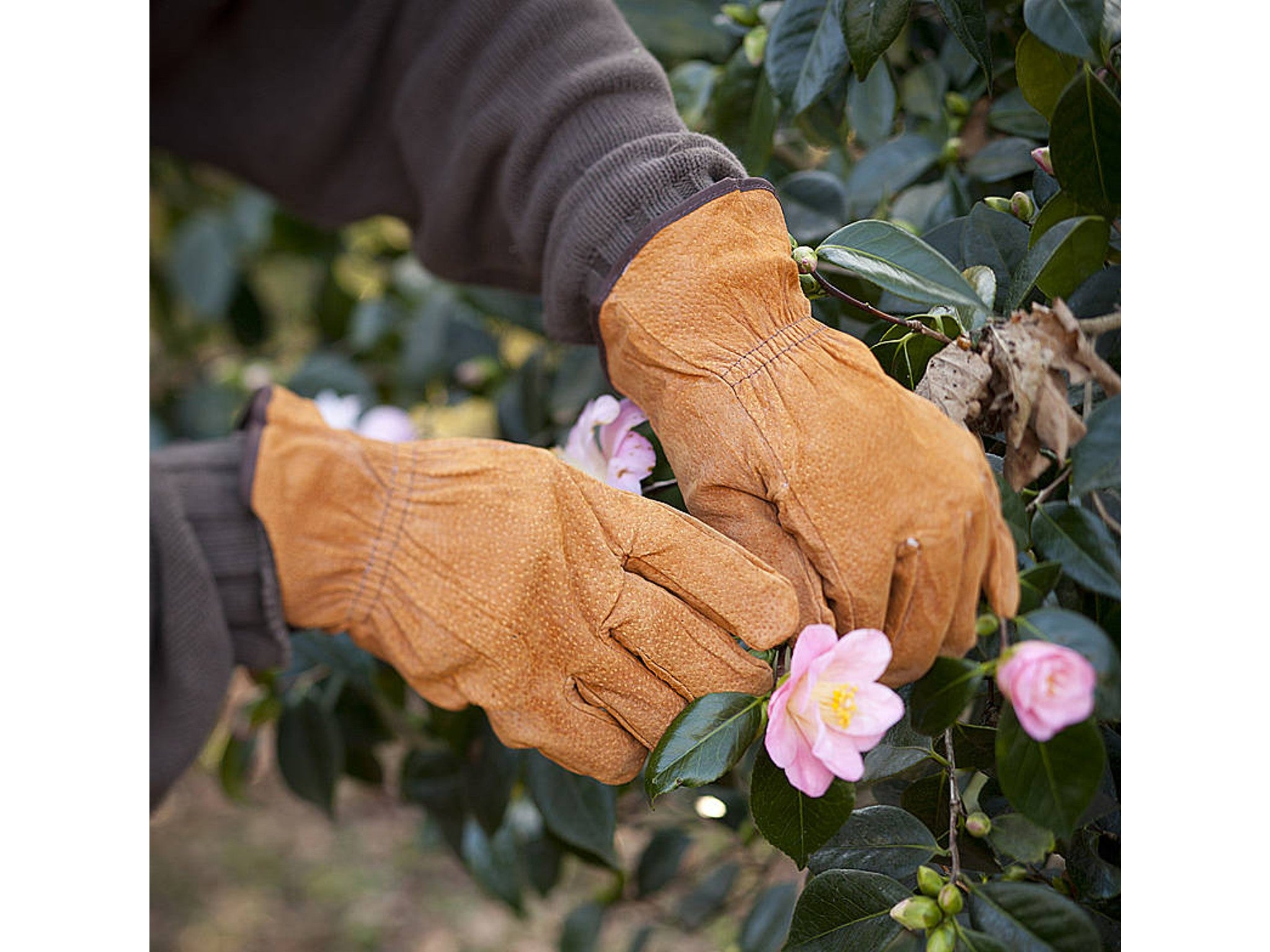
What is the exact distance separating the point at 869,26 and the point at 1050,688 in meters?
0.46

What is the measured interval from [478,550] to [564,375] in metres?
0.58

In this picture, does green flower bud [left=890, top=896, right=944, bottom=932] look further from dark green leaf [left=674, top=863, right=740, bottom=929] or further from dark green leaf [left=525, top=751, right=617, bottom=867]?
dark green leaf [left=674, top=863, right=740, bottom=929]

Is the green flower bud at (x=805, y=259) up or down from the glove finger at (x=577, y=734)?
up

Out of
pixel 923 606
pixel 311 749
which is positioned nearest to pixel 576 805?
pixel 311 749

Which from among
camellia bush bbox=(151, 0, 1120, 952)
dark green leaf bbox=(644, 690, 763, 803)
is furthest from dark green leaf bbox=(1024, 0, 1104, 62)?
dark green leaf bbox=(644, 690, 763, 803)

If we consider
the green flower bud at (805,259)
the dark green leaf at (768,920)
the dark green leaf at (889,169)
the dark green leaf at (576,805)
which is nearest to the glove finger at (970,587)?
the green flower bud at (805,259)

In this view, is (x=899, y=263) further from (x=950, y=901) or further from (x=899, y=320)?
(x=950, y=901)

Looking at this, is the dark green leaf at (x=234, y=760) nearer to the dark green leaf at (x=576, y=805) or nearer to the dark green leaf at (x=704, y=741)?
the dark green leaf at (x=576, y=805)

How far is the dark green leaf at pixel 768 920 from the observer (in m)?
1.24

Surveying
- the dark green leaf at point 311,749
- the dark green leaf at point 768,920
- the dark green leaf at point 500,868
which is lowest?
the dark green leaf at point 500,868

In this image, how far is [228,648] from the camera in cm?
87

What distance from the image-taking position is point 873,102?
93 centimetres

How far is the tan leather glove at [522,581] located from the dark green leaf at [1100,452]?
187mm

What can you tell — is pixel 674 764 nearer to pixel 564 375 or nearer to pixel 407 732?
pixel 564 375
